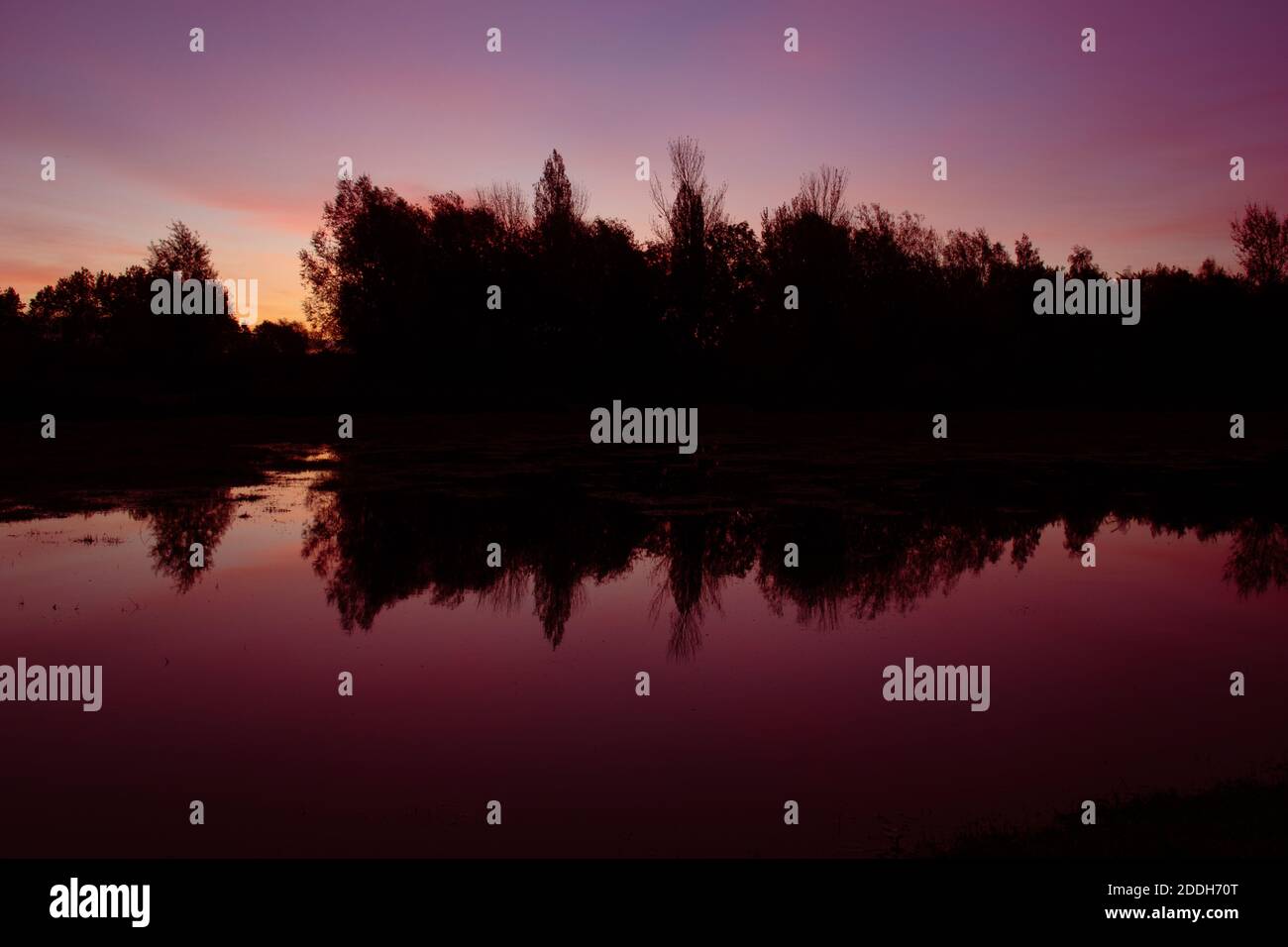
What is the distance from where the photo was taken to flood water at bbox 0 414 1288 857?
7449 mm

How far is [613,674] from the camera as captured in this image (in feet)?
37.0

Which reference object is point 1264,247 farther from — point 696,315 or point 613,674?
point 613,674

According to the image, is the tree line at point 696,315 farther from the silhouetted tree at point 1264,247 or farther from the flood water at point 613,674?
the flood water at point 613,674

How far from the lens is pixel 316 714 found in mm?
9773

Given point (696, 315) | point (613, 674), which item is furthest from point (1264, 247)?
point (613, 674)

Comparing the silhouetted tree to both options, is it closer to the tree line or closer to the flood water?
the tree line

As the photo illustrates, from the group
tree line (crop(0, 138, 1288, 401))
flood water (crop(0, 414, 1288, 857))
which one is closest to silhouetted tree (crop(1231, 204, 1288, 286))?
tree line (crop(0, 138, 1288, 401))

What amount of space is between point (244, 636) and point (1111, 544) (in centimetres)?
1793

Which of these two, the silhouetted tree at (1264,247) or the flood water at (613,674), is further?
the silhouetted tree at (1264,247)

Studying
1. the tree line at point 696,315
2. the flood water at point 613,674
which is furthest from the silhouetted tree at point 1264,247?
the flood water at point 613,674

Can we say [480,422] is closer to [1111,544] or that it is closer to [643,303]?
[643,303]

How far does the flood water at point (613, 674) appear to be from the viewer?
24.4 feet
